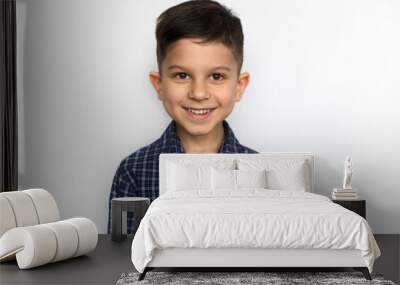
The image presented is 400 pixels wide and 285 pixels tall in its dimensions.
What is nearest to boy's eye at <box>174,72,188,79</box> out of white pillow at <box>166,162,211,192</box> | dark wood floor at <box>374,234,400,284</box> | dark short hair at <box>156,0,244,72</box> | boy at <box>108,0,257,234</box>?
boy at <box>108,0,257,234</box>

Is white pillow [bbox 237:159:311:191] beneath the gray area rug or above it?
above

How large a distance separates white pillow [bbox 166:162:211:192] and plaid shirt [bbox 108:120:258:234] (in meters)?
0.47

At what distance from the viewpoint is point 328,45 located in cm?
723

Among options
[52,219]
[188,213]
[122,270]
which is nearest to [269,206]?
[188,213]

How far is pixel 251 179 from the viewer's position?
259 inches

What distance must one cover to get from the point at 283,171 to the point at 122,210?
5.26ft

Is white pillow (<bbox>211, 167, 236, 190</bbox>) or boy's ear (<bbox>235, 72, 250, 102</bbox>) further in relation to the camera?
boy's ear (<bbox>235, 72, 250, 102</bbox>)

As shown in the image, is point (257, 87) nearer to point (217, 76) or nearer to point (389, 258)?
point (217, 76)

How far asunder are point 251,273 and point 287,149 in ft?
7.42

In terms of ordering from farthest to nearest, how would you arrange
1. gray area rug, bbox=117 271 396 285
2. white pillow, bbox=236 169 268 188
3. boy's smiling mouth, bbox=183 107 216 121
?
boy's smiling mouth, bbox=183 107 216 121, white pillow, bbox=236 169 268 188, gray area rug, bbox=117 271 396 285

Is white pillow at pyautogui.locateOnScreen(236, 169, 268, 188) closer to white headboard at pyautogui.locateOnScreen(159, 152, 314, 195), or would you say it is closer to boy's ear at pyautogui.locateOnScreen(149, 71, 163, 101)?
white headboard at pyautogui.locateOnScreen(159, 152, 314, 195)

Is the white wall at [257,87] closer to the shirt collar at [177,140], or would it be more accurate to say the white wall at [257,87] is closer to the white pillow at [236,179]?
the shirt collar at [177,140]

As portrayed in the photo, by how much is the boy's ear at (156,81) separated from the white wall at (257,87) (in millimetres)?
60

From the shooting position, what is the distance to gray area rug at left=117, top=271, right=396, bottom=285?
4.99 metres
